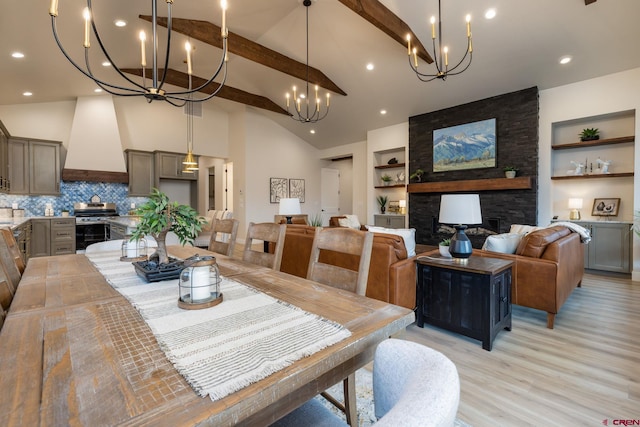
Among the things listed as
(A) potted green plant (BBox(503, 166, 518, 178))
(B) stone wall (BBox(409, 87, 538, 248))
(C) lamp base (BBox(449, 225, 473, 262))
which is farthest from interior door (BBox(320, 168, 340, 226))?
(C) lamp base (BBox(449, 225, 473, 262))

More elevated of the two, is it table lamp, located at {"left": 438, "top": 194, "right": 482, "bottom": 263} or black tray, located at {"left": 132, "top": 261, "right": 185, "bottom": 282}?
table lamp, located at {"left": 438, "top": 194, "right": 482, "bottom": 263}

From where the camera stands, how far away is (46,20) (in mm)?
2936

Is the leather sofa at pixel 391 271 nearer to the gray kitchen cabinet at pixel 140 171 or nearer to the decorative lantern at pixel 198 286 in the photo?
the decorative lantern at pixel 198 286

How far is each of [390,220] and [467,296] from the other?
506 centimetres

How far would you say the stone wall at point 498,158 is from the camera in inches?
200

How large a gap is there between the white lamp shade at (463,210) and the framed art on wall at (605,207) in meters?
3.94

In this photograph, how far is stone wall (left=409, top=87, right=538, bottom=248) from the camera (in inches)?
200

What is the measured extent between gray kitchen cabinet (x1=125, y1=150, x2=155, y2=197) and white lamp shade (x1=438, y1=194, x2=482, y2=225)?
665 cm

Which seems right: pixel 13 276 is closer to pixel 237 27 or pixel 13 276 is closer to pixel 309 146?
pixel 237 27

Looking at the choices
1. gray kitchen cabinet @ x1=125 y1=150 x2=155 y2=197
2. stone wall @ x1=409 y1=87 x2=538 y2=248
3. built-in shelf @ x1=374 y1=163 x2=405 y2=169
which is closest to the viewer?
stone wall @ x1=409 y1=87 x2=538 y2=248

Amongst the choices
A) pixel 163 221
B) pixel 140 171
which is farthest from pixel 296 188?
pixel 163 221

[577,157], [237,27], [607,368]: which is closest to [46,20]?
[237,27]

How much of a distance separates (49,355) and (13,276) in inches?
47.5

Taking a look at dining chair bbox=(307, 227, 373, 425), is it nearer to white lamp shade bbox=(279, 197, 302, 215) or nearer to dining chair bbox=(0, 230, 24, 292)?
dining chair bbox=(0, 230, 24, 292)
